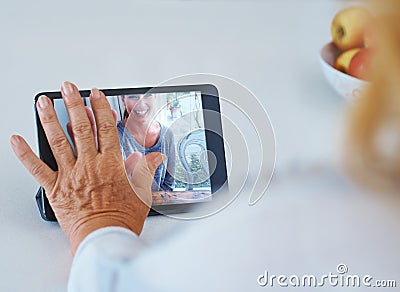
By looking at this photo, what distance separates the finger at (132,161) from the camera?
0.72m

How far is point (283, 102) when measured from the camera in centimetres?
90

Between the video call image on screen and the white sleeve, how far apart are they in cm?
14

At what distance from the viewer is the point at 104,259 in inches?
21.9

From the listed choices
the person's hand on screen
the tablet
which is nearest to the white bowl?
the tablet

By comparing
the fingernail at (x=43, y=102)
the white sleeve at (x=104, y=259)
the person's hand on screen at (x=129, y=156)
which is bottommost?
the white sleeve at (x=104, y=259)

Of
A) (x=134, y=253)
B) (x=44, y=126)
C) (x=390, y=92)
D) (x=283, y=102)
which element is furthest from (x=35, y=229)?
(x=390, y=92)

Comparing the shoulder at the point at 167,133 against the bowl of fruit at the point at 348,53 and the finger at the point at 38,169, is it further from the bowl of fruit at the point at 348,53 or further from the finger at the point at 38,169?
the bowl of fruit at the point at 348,53

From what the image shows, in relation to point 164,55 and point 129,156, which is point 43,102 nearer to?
point 129,156

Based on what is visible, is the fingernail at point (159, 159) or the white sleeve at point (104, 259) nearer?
the white sleeve at point (104, 259)

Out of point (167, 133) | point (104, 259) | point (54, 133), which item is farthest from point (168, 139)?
point (104, 259)

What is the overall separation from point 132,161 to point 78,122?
0.23ft

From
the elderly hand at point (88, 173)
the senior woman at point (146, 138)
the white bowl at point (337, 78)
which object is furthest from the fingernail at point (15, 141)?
the white bowl at point (337, 78)

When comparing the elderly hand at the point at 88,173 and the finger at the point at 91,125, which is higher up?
the finger at the point at 91,125

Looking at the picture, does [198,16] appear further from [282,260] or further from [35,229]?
[282,260]
